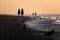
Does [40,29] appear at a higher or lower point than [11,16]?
lower

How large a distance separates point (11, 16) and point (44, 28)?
0.60 meters

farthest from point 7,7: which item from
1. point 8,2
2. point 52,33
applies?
point 52,33

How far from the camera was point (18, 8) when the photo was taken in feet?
6.64

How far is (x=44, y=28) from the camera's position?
6.57ft

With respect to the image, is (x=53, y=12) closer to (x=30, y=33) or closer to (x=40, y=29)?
(x=40, y=29)

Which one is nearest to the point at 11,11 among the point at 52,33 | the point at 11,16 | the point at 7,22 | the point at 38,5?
the point at 11,16

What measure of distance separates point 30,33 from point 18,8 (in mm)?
482

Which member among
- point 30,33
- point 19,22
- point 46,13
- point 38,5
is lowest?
point 30,33

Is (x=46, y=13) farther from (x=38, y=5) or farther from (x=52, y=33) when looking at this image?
(x=52, y=33)

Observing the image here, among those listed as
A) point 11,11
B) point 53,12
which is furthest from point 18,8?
point 53,12

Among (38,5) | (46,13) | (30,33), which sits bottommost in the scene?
(30,33)

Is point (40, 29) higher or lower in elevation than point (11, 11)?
lower

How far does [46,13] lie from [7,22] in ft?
2.28

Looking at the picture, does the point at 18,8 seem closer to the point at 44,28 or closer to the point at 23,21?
the point at 23,21
